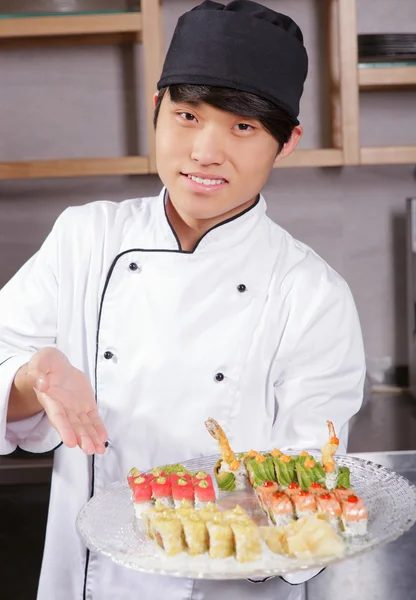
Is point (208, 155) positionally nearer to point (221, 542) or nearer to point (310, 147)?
point (221, 542)

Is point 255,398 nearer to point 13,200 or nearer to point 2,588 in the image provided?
point 2,588

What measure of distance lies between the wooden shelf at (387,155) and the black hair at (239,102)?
1.23 m

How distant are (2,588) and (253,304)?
125 centimetres

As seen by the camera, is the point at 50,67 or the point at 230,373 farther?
the point at 50,67

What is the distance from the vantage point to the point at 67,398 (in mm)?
1145

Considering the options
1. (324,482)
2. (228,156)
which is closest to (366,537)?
(324,482)

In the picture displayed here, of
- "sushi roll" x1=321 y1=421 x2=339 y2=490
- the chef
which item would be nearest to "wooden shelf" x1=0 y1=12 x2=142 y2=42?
the chef

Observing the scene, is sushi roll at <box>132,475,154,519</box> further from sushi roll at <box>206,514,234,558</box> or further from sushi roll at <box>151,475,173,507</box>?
sushi roll at <box>206,514,234,558</box>

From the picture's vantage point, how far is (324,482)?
3.92 ft

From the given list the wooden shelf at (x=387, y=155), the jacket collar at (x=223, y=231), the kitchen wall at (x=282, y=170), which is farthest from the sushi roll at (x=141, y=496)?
the kitchen wall at (x=282, y=170)

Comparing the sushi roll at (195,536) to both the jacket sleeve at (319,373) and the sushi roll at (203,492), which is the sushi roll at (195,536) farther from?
the jacket sleeve at (319,373)

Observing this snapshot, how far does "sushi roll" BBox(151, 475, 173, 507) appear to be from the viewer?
1135 mm

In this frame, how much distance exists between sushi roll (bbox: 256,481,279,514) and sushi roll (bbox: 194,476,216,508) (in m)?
0.07

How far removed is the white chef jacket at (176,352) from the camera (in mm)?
1309
